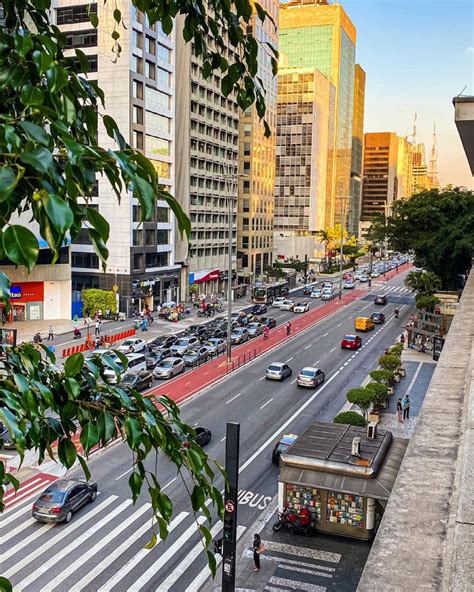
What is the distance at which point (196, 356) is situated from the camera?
5050 centimetres

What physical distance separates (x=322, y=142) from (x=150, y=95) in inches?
3942

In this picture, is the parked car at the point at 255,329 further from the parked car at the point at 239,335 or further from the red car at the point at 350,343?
the red car at the point at 350,343

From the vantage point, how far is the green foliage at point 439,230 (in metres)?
71.2

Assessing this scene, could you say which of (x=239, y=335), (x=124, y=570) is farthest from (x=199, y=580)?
(x=239, y=335)

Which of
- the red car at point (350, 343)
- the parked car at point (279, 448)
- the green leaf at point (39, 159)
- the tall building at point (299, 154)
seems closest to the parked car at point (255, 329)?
the red car at point (350, 343)

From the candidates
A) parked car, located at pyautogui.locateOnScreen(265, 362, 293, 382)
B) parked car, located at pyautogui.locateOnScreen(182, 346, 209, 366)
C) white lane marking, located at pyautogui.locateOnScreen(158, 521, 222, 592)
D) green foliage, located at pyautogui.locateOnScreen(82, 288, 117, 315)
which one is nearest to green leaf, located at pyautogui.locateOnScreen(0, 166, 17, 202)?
white lane marking, located at pyautogui.locateOnScreen(158, 521, 222, 592)

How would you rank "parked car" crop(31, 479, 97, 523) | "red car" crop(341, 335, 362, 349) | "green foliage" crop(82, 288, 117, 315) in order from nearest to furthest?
"parked car" crop(31, 479, 97, 523) < "red car" crop(341, 335, 362, 349) < "green foliage" crop(82, 288, 117, 315)

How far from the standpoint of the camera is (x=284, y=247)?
484 ft

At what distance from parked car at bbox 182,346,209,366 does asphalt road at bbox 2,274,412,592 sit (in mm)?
3877

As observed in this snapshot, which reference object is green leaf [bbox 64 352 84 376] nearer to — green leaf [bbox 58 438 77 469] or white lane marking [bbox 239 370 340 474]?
green leaf [bbox 58 438 77 469]

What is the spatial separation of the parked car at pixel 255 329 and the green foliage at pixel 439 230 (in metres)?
22.3

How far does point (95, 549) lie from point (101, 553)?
1.27 feet

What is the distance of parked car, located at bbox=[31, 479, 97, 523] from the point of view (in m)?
23.6

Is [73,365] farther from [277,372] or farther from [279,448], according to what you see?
[277,372]
